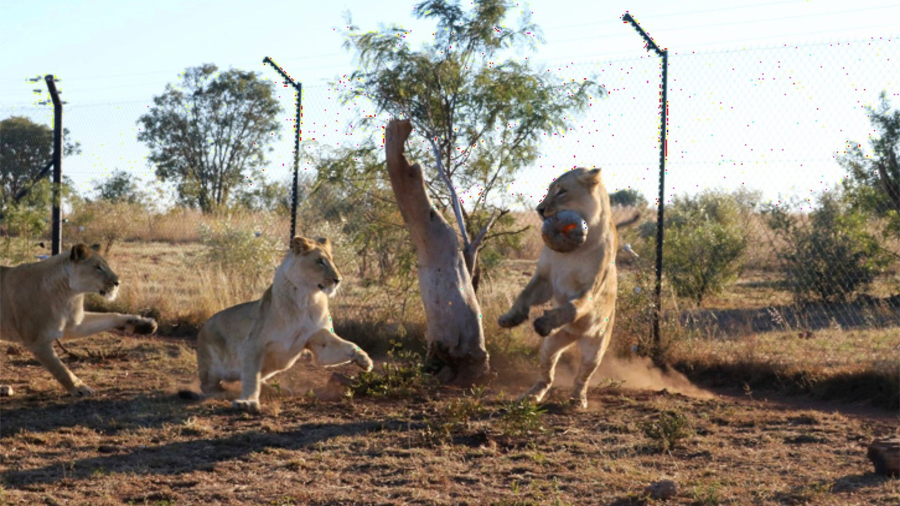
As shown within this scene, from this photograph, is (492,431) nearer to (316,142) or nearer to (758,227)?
(316,142)

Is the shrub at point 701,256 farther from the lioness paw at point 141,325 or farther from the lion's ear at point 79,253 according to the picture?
the lion's ear at point 79,253

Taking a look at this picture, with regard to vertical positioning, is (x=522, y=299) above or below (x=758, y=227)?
below

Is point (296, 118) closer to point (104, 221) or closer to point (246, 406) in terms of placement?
point (246, 406)

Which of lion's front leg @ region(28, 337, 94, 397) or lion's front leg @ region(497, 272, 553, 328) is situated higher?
lion's front leg @ region(497, 272, 553, 328)

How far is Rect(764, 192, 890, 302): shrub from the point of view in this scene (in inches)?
409

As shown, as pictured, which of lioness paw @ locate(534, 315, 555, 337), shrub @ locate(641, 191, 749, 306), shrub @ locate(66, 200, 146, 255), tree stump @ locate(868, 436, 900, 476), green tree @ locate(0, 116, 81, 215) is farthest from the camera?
shrub @ locate(66, 200, 146, 255)

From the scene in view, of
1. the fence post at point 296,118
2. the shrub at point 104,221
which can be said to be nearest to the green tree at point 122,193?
the shrub at point 104,221

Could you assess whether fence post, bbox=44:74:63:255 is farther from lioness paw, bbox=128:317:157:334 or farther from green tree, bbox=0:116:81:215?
lioness paw, bbox=128:317:157:334

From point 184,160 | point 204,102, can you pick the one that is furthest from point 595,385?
point 204,102

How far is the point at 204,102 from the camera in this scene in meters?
30.8

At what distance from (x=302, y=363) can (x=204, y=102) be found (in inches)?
922

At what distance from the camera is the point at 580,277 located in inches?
270

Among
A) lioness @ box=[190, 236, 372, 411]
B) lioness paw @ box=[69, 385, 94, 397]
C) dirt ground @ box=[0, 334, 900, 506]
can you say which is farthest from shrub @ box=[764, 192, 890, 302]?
lioness paw @ box=[69, 385, 94, 397]

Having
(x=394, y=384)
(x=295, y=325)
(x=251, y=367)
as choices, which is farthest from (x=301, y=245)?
(x=394, y=384)
